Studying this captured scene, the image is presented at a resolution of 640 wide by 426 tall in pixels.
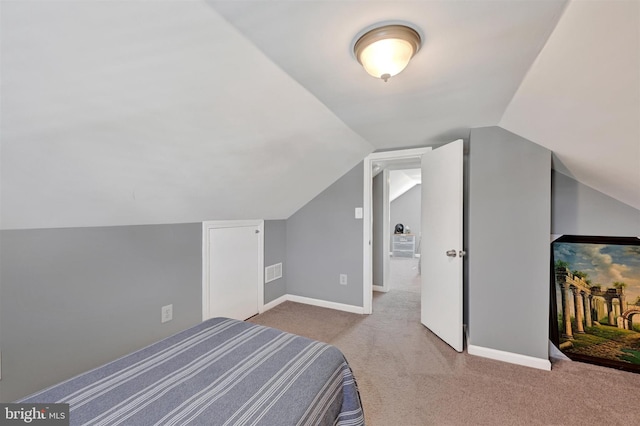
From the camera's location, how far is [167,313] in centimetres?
223

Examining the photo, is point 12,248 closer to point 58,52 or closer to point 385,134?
point 58,52

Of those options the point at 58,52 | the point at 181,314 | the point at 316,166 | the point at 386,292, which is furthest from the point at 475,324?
the point at 58,52

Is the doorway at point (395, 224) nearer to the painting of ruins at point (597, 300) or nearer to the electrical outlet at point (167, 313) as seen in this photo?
the painting of ruins at point (597, 300)

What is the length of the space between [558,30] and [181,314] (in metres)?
3.01

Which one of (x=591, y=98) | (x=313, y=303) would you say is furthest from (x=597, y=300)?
(x=313, y=303)

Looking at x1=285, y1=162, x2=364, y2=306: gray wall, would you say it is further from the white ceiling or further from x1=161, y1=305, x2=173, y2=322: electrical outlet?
x1=161, y1=305, x2=173, y2=322: electrical outlet

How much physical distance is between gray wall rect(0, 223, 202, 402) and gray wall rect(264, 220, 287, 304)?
3.67ft

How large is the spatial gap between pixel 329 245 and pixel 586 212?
8.09 ft

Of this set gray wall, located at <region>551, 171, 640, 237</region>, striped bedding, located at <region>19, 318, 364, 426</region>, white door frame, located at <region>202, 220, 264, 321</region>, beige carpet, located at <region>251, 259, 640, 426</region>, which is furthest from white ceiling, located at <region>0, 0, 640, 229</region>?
beige carpet, located at <region>251, 259, 640, 426</region>

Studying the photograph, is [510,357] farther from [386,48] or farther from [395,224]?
[395,224]

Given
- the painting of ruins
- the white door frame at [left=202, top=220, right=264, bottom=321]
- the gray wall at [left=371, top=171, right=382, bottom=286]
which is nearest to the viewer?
the painting of ruins

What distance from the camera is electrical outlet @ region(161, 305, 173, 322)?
2.19 metres

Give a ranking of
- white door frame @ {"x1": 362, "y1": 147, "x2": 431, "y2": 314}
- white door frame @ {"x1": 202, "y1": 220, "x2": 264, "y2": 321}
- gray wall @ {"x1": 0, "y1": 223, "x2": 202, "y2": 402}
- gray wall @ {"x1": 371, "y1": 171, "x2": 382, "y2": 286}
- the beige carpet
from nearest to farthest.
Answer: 1. gray wall @ {"x1": 0, "y1": 223, "x2": 202, "y2": 402}
2. the beige carpet
3. white door frame @ {"x1": 202, "y1": 220, "x2": 264, "y2": 321}
4. white door frame @ {"x1": 362, "y1": 147, "x2": 431, "y2": 314}
5. gray wall @ {"x1": 371, "y1": 171, "x2": 382, "y2": 286}

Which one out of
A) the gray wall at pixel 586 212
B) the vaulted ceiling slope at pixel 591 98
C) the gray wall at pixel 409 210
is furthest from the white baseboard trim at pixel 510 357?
the gray wall at pixel 409 210
